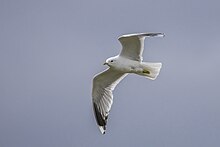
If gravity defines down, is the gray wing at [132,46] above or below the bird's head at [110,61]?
above

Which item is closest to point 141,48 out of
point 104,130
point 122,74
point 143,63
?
point 143,63

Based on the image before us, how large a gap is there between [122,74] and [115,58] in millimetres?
1056

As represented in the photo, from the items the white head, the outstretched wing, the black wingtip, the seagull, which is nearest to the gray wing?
the seagull

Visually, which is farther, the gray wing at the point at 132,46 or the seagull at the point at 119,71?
the seagull at the point at 119,71

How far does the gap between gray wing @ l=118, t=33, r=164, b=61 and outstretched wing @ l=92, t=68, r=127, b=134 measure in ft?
2.52

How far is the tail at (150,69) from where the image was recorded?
28.8ft

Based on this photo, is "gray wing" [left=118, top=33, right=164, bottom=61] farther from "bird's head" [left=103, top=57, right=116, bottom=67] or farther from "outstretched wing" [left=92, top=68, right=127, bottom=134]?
"outstretched wing" [left=92, top=68, right=127, bottom=134]

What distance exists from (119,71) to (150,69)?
0.50m

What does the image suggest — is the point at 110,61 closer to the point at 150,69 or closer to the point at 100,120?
the point at 150,69

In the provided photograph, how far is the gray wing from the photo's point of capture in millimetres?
8448

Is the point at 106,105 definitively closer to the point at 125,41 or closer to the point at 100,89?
the point at 100,89

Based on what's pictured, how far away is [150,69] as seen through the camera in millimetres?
8812

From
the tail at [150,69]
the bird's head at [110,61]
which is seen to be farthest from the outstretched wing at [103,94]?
the tail at [150,69]

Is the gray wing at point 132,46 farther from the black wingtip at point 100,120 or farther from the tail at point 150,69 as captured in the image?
the black wingtip at point 100,120
